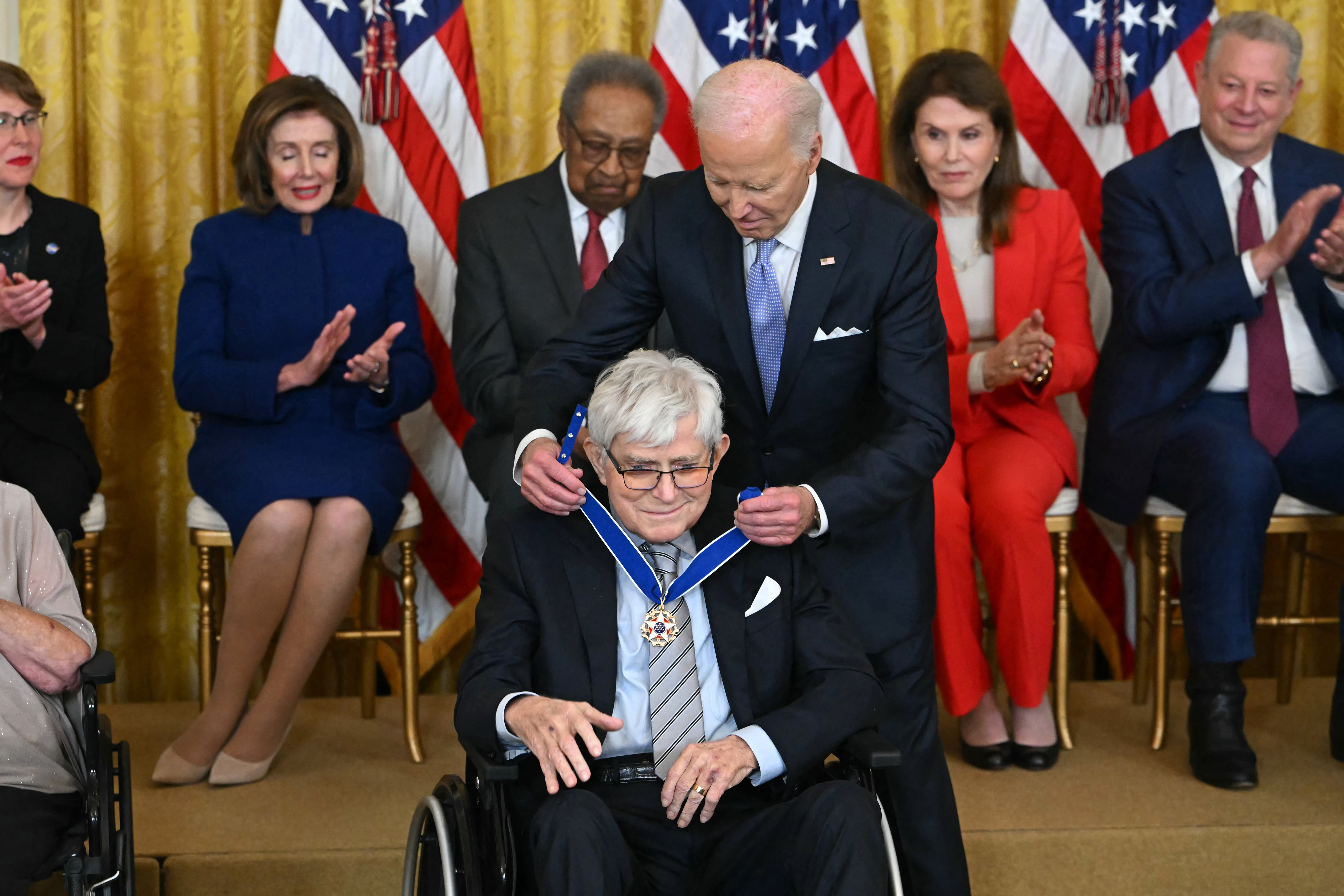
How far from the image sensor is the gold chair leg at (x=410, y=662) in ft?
12.3

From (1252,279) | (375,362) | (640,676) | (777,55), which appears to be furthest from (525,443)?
(777,55)

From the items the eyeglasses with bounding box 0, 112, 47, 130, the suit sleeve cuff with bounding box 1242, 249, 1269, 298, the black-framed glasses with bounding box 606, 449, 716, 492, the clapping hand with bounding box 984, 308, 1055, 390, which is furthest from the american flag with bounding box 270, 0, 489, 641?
the suit sleeve cuff with bounding box 1242, 249, 1269, 298

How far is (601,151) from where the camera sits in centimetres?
379

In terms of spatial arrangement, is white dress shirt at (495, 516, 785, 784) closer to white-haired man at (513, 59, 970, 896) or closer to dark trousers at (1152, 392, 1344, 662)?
white-haired man at (513, 59, 970, 896)

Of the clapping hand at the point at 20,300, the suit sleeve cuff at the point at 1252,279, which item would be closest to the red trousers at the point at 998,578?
the suit sleeve cuff at the point at 1252,279

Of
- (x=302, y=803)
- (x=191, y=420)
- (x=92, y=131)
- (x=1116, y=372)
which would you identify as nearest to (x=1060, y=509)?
Answer: (x=1116, y=372)

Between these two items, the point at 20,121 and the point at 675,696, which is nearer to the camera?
the point at 675,696

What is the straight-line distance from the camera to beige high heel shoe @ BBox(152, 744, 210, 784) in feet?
11.6

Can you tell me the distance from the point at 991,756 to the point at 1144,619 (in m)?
0.73

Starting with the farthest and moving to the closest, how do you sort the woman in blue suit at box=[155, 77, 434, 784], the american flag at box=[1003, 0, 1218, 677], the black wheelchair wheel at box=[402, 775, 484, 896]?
1. the american flag at box=[1003, 0, 1218, 677]
2. the woman in blue suit at box=[155, 77, 434, 784]
3. the black wheelchair wheel at box=[402, 775, 484, 896]

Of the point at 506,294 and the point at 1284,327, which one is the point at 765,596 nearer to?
the point at 506,294

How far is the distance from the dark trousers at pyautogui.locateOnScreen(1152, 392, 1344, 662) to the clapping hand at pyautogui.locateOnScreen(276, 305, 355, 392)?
2.07 m

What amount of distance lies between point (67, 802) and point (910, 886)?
151 centimetres

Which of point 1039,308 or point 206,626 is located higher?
point 1039,308
